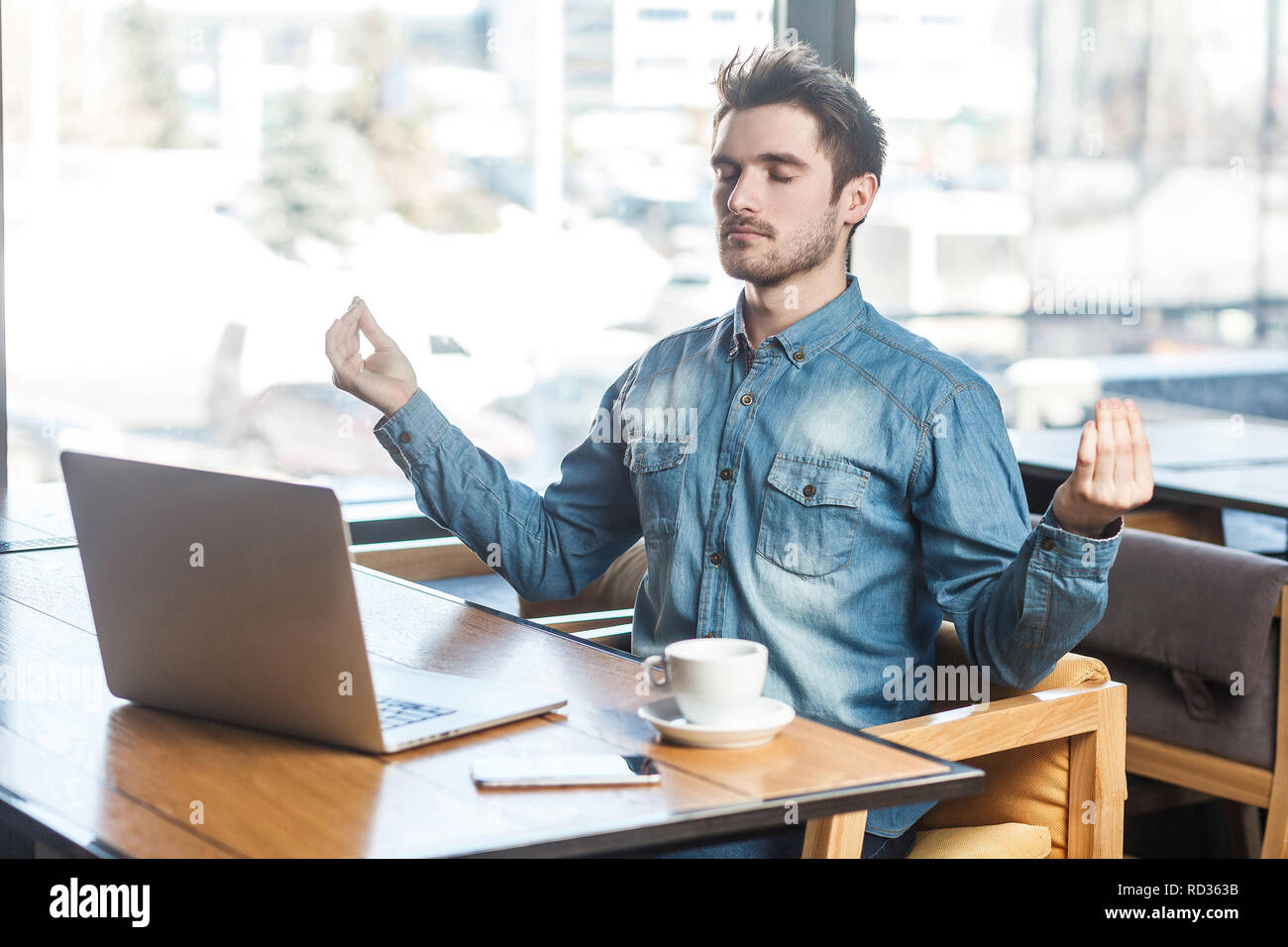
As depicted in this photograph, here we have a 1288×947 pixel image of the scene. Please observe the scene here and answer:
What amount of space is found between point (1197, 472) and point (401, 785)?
2167 millimetres

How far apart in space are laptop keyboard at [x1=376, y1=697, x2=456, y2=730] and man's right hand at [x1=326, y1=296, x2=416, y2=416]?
0.56 meters

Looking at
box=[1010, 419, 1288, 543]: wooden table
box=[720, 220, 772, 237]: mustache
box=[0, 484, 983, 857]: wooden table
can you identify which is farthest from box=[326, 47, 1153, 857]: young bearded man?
box=[1010, 419, 1288, 543]: wooden table

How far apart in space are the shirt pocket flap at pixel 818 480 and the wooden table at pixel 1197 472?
88 centimetres

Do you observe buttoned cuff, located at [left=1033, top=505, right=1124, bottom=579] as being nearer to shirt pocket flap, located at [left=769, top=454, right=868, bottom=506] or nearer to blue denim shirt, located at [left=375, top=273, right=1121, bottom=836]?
blue denim shirt, located at [left=375, top=273, right=1121, bottom=836]

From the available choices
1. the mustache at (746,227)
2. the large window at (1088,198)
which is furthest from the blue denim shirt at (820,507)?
the large window at (1088,198)

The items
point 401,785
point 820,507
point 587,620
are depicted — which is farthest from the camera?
point 587,620

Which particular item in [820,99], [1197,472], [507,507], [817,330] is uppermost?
[820,99]

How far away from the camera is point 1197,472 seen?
2.83 meters

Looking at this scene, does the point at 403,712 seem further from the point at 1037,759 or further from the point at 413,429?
the point at 1037,759

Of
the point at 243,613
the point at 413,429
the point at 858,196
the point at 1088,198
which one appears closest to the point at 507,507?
the point at 413,429

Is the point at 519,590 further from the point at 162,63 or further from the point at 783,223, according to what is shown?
the point at 162,63

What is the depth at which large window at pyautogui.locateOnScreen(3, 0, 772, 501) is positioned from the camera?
268cm

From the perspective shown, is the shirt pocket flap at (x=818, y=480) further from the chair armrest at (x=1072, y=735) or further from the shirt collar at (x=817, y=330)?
the chair armrest at (x=1072, y=735)
